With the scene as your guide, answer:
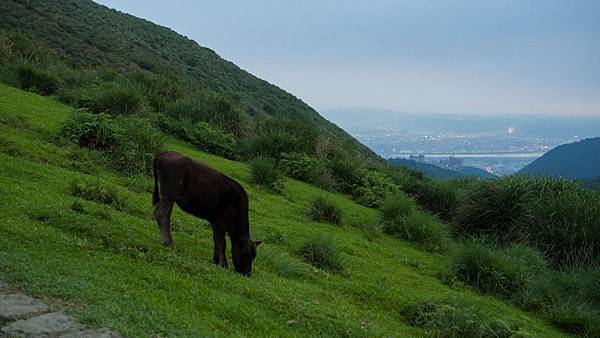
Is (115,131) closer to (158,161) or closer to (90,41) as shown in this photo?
(158,161)

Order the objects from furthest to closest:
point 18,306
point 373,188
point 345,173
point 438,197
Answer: point 345,173 → point 438,197 → point 373,188 → point 18,306

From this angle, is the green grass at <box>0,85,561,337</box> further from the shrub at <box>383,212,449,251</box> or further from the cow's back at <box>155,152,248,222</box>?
the shrub at <box>383,212,449,251</box>

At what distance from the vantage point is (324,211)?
14688 mm

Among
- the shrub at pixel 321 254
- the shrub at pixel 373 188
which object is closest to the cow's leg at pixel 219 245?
the shrub at pixel 321 254

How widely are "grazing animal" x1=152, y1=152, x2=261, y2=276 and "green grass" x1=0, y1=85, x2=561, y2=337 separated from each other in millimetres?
278

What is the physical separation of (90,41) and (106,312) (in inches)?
1339

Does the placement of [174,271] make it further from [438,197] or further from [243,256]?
[438,197]

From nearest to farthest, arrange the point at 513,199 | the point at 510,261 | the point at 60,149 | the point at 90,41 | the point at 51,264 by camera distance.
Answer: the point at 51,264 → the point at 510,261 → the point at 60,149 → the point at 513,199 → the point at 90,41

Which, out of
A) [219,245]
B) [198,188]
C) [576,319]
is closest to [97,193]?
[198,188]

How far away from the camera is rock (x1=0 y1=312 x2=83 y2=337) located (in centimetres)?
→ 466

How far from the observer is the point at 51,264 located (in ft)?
20.7

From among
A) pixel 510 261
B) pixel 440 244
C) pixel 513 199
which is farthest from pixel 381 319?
pixel 513 199

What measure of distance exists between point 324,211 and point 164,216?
6.93 metres

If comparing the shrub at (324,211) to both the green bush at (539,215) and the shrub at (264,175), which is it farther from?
the green bush at (539,215)
